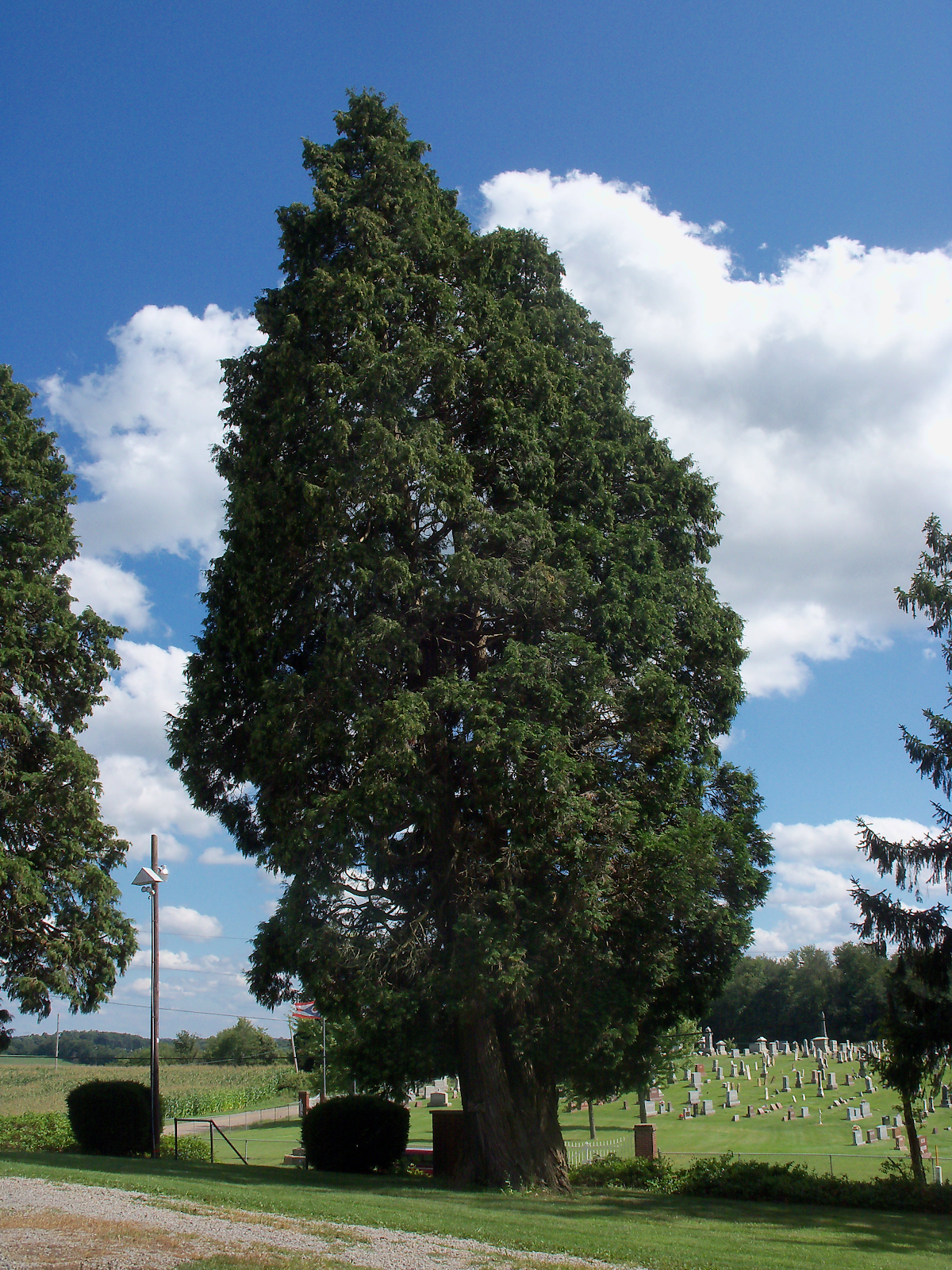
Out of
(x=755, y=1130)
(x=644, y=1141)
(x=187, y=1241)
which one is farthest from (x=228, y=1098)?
(x=187, y=1241)

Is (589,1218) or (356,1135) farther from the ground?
(589,1218)

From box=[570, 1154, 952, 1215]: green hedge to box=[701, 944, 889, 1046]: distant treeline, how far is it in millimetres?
61085

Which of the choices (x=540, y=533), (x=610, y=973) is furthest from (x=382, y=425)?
(x=610, y=973)

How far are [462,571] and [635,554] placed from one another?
3003mm

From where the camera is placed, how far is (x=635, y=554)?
51.8 ft

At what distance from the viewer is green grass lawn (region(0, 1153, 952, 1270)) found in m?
9.11

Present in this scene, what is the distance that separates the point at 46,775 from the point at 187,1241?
14.7 meters

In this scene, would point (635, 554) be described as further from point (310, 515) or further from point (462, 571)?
point (310, 515)

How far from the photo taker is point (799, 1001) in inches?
3046

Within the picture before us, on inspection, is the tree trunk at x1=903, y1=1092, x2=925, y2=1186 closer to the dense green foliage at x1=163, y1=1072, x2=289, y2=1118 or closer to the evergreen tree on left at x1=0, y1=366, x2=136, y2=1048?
the evergreen tree on left at x1=0, y1=366, x2=136, y2=1048

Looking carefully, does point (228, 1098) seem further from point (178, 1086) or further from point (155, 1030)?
point (155, 1030)

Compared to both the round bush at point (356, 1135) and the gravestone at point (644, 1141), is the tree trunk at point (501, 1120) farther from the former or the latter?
the gravestone at point (644, 1141)

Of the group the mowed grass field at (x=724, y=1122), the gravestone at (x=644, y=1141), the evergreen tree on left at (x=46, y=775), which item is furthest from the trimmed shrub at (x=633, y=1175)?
the evergreen tree on left at (x=46, y=775)

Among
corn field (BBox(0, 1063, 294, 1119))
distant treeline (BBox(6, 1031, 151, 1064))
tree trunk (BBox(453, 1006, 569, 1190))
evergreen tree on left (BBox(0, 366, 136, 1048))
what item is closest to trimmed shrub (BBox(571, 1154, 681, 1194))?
tree trunk (BBox(453, 1006, 569, 1190))
